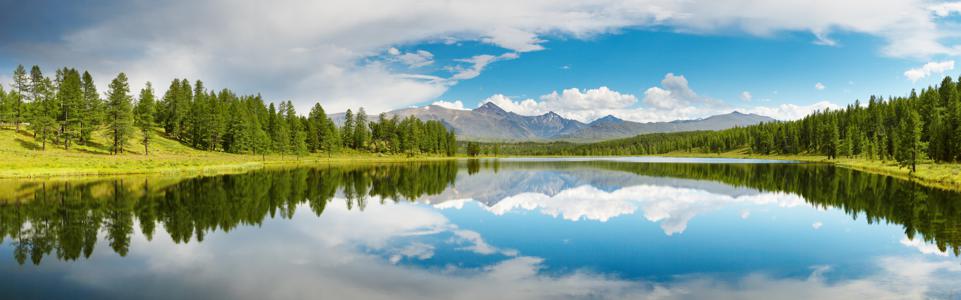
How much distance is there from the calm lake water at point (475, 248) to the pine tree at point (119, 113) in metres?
60.0

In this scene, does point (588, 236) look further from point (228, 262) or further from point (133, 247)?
point (133, 247)

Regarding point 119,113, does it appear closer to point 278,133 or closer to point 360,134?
point 278,133

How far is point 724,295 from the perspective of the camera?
42.6ft

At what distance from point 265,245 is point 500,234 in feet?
34.0

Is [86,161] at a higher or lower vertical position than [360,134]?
lower

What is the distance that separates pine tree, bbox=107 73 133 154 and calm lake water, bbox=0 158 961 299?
60.0 metres

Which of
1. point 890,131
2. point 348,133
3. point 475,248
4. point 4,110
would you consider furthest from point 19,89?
point 890,131

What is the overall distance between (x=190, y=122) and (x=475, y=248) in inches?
4926

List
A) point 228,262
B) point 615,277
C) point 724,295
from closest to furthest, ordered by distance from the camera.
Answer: point 724,295, point 615,277, point 228,262

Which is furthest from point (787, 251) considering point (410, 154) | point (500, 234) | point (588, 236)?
point (410, 154)

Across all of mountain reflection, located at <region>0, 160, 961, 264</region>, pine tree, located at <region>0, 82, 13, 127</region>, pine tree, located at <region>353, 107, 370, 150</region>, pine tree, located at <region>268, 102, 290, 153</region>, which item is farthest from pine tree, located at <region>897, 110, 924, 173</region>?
pine tree, located at <region>0, 82, 13, 127</region>

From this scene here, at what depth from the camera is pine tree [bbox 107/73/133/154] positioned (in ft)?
287

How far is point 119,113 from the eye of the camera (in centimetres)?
8825

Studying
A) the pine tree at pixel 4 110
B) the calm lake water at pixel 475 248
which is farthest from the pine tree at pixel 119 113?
the calm lake water at pixel 475 248
